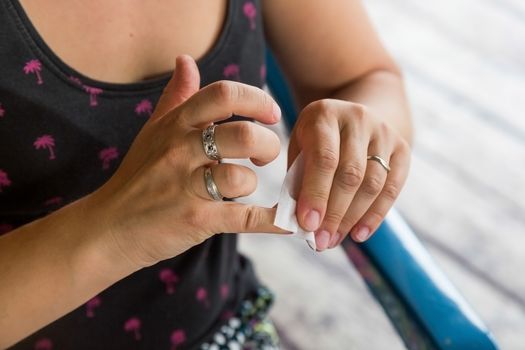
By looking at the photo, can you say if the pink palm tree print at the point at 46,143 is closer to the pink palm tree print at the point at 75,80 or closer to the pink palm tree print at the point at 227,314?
the pink palm tree print at the point at 75,80

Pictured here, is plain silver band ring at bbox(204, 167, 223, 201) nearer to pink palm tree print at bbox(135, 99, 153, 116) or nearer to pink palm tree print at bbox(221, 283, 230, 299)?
pink palm tree print at bbox(135, 99, 153, 116)

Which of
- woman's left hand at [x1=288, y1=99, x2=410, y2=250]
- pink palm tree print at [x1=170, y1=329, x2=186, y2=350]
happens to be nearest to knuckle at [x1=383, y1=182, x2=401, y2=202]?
woman's left hand at [x1=288, y1=99, x2=410, y2=250]

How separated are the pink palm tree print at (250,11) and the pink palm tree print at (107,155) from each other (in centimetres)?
22

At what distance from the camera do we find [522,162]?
4.85 ft

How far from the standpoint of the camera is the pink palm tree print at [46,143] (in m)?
0.64

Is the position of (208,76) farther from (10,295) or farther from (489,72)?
(489,72)

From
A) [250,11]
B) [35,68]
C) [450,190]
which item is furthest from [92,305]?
[450,190]

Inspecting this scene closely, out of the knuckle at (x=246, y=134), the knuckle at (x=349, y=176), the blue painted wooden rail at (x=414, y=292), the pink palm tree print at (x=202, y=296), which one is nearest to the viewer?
the knuckle at (x=246, y=134)

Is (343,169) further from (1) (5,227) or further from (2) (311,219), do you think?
(1) (5,227)

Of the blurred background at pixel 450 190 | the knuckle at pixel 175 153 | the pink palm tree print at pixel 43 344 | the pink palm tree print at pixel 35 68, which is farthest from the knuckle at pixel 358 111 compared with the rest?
the blurred background at pixel 450 190

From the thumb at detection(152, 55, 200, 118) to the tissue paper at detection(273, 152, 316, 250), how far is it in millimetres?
122

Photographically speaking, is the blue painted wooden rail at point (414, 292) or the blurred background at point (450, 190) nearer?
the blue painted wooden rail at point (414, 292)

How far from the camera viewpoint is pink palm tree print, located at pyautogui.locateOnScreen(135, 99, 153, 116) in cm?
67

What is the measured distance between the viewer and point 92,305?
734mm
